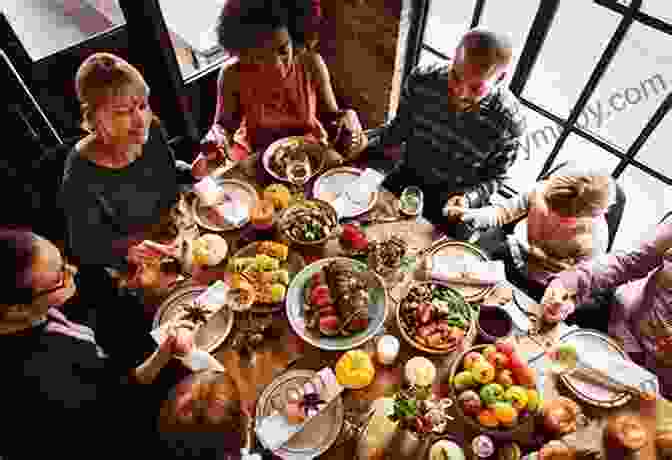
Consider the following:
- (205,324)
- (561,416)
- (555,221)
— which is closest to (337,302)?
(205,324)

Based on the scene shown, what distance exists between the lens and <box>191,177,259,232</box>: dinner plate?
2.12 meters

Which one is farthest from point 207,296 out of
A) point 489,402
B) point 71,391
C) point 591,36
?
point 591,36

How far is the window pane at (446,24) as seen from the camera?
131 inches

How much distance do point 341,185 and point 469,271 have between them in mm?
759

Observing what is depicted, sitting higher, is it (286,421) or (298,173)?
(298,173)

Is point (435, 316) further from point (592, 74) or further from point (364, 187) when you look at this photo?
point (592, 74)

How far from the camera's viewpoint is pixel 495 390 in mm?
1598

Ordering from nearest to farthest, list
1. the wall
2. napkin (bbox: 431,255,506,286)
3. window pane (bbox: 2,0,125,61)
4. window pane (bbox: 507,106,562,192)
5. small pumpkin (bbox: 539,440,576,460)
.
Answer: small pumpkin (bbox: 539,440,576,460) < napkin (bbox: 431,255,506,286) < window pane (bbox: 2,0,125,61) < the wall < window pane (bbox: 507,106,562,192)

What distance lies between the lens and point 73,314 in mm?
2854

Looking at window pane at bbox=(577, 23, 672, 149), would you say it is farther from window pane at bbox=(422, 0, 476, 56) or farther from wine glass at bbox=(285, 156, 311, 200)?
wine glass at bbox=(285, 156, 311, 200)

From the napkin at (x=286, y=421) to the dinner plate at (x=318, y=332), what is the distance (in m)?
0.12

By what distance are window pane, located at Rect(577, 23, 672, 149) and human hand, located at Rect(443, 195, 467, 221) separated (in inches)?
46.6

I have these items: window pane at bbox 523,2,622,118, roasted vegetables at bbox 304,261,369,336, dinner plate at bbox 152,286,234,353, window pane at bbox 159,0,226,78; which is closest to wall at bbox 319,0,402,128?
window pane at bbox 159,0,226,78

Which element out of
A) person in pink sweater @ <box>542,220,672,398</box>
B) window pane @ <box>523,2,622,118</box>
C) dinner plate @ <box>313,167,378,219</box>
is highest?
dinner plate @ <box>313,167,378,219</box>
